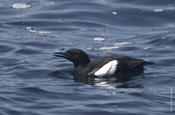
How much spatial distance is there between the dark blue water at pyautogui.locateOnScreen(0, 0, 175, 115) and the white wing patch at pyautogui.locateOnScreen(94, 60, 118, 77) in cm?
67

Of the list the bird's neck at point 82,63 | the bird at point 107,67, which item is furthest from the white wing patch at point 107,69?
the bird's neck at point 82,63

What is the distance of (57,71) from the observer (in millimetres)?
16750

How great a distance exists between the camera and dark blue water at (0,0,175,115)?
44.6 ft

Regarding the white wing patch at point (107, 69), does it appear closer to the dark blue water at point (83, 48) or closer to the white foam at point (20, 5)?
the dark blue water at point (83, 48)

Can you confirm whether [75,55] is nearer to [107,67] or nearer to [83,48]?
[107,67]

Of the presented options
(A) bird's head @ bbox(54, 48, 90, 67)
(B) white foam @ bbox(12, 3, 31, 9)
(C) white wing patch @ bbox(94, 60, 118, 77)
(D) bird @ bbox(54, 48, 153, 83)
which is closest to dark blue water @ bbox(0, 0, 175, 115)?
(B) white foam @ bbox(12, 3, 31, 9)

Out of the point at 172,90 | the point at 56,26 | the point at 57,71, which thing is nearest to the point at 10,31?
the point at 56,26

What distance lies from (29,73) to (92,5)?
8326mm

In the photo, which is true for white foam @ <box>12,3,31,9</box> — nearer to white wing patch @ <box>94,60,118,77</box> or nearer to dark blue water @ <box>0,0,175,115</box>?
dark blue water @ <box>0,0,175,115</box>

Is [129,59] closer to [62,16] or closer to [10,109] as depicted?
[10,109]

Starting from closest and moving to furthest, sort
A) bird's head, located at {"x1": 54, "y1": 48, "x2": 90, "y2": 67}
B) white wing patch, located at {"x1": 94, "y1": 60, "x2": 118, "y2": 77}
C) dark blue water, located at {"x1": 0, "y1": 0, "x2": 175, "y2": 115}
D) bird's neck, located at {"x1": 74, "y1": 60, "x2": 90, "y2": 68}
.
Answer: dark blue water, located at {"x1": 0, "y1": 0, "x2": 175, "y2": 115}
white wing patch, located at {"x1": 94, "y1": 60, "x2": 118, "y2": 77}
bird's head, located at {"x1": 54, "y1": 48, "x2": 90, "y2": 67}
bird's neck, located at {"x1": 74, "y1": 60, "x2": 90, "y2": 68}

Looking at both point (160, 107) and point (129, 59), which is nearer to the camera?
point (160, 107)

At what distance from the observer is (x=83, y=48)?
63.5ft

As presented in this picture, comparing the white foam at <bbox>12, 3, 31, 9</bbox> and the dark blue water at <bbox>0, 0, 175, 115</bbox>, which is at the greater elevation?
the white foam at <bbox>12, 3, 31, 9</bbox>
